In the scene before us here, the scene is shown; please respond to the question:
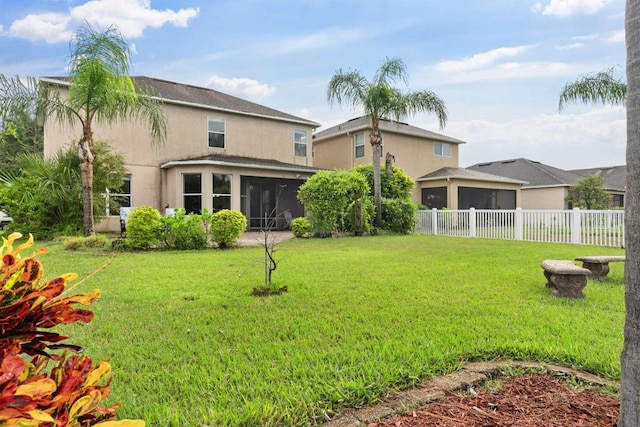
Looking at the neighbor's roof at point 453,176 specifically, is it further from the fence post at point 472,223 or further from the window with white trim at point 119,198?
the window with white trim at point 119,198

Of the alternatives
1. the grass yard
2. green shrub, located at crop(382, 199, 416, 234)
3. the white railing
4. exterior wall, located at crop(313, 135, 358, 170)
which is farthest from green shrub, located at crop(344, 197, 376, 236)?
the grass yard

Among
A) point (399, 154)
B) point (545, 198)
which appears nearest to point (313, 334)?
point (399, 154)

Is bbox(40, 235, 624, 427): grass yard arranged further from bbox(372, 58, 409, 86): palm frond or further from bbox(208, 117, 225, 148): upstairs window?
bbox(208, 117, 225, 148): upstairs window

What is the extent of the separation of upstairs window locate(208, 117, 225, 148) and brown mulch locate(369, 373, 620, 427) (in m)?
17.7

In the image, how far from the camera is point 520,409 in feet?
7.41

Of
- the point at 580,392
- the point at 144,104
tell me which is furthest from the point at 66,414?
the point at 144,104

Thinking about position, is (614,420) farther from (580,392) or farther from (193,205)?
(193,205)

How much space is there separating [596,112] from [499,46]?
607 centimetres

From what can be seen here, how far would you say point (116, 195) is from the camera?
14.8 meters

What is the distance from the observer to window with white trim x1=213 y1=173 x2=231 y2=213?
16.3m

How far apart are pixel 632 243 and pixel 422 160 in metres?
23.4

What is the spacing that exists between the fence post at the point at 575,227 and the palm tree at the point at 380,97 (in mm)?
6244

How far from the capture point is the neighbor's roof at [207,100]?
693 inches

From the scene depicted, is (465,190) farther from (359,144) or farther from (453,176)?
(359,144)
